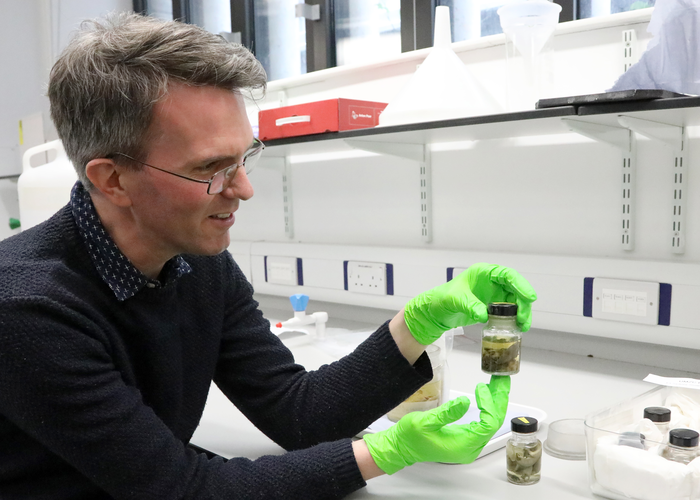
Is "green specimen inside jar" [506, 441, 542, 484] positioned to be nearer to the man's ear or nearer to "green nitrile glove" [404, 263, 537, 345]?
"green nitrile glove" [404, 263, 537, 345]

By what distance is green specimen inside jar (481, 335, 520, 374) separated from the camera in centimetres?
85

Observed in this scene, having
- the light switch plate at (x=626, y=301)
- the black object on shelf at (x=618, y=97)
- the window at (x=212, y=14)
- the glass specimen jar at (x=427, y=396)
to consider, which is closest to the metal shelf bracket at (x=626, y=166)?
the light switch plate at (x=626, y=301)

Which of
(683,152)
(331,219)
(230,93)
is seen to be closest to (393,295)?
(331,219)

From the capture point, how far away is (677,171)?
1318 millimetres

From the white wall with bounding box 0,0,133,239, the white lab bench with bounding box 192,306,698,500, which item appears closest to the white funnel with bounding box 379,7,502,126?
the white lab bench with bounding box 192,306,698,500

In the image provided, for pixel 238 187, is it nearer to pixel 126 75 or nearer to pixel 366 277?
pixel 126 75

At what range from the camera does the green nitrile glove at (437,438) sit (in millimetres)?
818

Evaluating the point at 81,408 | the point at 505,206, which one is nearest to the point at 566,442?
the point at 81,408

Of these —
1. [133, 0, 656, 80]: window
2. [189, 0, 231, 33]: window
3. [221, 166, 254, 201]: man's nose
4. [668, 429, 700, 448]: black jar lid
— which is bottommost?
[668, 429, 700, 448]: black jar lid

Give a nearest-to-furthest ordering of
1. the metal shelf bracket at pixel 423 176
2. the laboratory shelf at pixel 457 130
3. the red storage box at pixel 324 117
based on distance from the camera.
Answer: the laboratory shelf at pixel 457 130 < the red storage box at pixel 324 117 < the metal shelf bracket at pixel 423 176

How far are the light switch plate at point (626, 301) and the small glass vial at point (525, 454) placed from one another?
593mm

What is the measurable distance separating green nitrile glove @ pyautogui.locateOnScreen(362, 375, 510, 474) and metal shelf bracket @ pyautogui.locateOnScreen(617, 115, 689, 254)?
2.39 ft

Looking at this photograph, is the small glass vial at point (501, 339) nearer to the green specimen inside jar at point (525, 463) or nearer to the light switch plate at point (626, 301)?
the green specimen inside jar at point (525, 463)

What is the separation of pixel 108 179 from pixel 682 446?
0.81 metres
